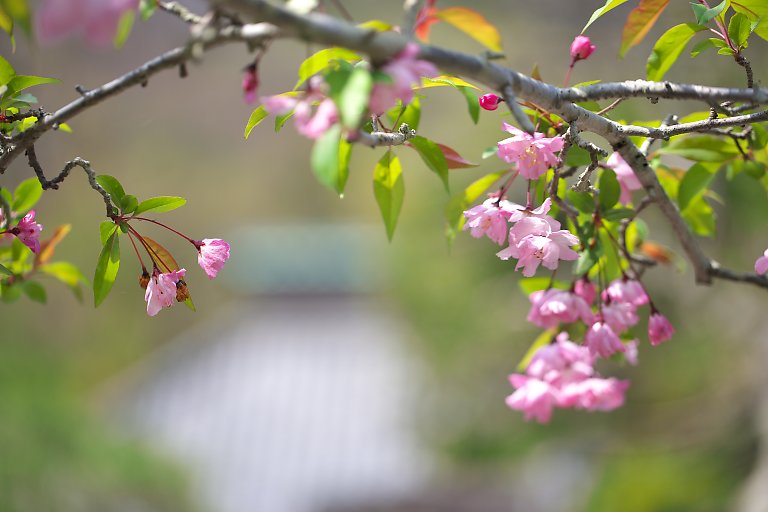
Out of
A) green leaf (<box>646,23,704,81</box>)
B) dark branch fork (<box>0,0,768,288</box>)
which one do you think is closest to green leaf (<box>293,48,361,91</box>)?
dark branch fork (<box>0,0,768,288</box>)

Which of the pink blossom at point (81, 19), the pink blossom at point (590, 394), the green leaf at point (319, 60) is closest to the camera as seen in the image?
the pink blossom at point (81, 19)

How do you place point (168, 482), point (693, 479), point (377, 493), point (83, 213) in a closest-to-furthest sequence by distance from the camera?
1. point (693, 479)
2. point (168, 482)
3. point (377, 493)
4. point (83, 213)

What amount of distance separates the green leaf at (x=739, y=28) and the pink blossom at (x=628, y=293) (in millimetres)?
170

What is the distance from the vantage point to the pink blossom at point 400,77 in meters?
0.29

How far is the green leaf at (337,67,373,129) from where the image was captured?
274 millimetres

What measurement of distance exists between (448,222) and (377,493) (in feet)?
11.8

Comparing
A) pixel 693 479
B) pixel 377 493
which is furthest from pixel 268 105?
pixel 377 493

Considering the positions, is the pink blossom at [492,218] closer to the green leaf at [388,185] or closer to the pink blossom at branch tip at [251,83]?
the green leaf at [388,185]

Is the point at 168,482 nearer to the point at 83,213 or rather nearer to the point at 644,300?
the point at 644,300

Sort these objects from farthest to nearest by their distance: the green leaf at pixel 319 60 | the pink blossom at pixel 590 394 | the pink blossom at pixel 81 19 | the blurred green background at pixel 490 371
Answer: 1. the blurred green background at pixel 490 371
2. the pink blossom at pixel 590 394
3. the green leaf at pixel 319 60
4. the pink blossom at pixel 81 19

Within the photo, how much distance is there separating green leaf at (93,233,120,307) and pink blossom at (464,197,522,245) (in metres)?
0.20

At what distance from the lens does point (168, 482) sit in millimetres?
2717

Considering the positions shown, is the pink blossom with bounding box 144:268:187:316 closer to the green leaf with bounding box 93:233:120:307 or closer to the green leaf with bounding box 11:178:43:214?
the green leaf with bounding box 93:233:120:307

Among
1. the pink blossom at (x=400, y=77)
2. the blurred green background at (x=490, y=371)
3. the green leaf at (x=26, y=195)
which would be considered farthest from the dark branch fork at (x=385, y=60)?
the blurred green background at (x=490, y=371)
